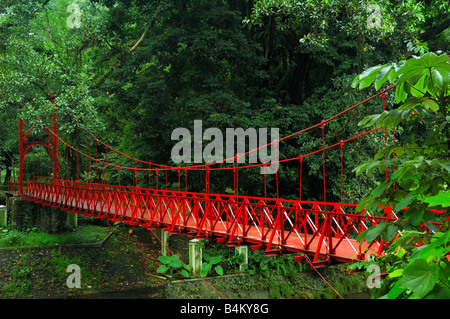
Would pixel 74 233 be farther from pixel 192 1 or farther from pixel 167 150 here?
pixel 192 1

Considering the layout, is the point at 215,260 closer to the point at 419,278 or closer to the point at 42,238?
the point at 42,238

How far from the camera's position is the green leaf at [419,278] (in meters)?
1.25

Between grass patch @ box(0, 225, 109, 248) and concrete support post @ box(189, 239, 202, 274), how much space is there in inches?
140

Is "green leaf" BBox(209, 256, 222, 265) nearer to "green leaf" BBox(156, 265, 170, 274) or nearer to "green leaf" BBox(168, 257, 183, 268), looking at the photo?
"green leaf" BBox(168, 257, 183, 268)

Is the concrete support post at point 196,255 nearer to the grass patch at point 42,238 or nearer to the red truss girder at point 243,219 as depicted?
the red truss girder at point 243,219

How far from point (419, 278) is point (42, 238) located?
43.8 ft

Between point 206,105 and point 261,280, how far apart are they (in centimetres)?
487

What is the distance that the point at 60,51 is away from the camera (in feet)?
48.6

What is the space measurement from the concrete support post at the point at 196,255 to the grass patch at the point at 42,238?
A: 3565 mm

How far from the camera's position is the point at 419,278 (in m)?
1.27

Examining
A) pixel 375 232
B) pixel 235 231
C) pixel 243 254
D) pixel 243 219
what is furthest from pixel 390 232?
pixel 243 254

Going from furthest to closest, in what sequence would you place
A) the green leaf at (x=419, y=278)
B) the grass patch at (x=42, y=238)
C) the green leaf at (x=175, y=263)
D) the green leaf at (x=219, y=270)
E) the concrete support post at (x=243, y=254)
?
the grass patch at (x=42, y=238)
the concrete support post at (x=243, y=254)
the green leaf at (x=175, y=263)
the green leaf at (x=219, y=270)
the green leaf at (x=419, y=278)

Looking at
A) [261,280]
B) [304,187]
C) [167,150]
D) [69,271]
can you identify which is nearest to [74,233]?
[69,271]

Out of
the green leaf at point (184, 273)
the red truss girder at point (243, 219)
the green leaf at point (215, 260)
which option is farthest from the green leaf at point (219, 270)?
the red truss girder at point (243, 219)
